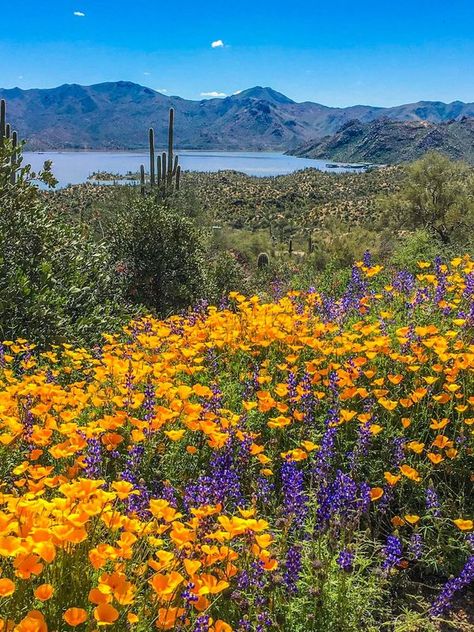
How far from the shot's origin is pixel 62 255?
25.3 ft

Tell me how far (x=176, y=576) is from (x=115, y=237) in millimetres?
12622

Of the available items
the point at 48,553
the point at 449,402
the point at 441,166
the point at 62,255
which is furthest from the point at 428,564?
the point at 441,166

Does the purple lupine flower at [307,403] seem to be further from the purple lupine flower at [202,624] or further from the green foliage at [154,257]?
the green foliage at [154,257]

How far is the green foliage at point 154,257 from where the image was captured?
44.2 ft

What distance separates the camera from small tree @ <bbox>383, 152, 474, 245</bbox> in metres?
25.0

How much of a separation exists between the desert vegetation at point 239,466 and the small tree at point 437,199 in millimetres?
21032

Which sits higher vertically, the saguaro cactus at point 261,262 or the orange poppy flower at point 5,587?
the orange poppy flower at point 5,587

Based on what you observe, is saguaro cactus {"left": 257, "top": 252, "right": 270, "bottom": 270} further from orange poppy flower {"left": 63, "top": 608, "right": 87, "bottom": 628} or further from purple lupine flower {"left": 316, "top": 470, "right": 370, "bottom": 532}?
orange poppy flower {"left": 63, "top": 608, "right": 87, "bottom": 628}

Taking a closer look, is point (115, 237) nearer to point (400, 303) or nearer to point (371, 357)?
point (400, 303)

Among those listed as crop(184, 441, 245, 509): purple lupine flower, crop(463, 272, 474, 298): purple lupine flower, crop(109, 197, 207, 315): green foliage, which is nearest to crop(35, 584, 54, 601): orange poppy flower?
crop(184, 441, 245, 509): purple lupine flower

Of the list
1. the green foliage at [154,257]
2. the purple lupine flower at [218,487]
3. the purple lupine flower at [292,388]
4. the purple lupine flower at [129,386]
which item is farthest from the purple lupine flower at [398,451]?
the green foliage at [154,257]

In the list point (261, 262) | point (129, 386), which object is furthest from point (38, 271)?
point (261, 262)

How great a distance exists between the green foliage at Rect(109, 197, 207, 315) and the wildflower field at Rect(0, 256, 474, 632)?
8422 millimetres

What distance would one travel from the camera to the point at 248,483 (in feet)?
10.4
